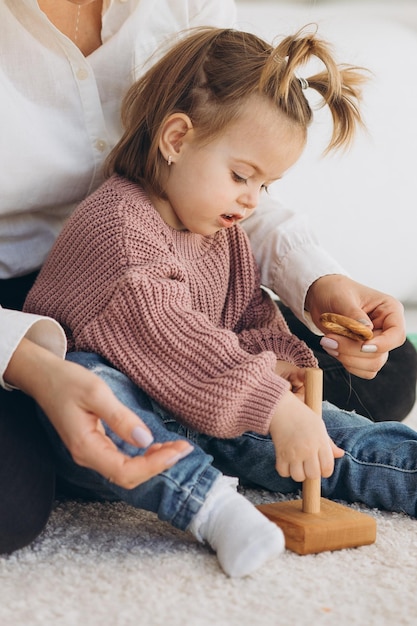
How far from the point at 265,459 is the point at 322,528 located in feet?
0.55

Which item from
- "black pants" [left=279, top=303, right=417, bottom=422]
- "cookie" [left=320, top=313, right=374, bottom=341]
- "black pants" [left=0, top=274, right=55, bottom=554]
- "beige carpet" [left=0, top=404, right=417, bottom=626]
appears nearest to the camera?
"beige carpet" [left=0, top=404, right=417, bottom=626]

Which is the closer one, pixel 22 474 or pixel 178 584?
pixel 178 584

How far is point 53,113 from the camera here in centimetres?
104

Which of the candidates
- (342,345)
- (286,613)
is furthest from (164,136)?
(286,613)

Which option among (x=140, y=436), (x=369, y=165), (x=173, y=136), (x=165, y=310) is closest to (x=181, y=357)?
(x=165, y=310)

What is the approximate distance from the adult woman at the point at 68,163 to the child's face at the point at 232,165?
14 cm

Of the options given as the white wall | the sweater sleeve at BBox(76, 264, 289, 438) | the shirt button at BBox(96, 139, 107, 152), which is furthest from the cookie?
the white wall

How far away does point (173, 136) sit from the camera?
1008mm

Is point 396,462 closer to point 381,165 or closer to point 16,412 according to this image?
point 16,412

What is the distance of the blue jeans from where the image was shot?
0.81 meters

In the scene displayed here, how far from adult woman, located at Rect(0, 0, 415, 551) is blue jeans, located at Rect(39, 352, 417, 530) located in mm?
53

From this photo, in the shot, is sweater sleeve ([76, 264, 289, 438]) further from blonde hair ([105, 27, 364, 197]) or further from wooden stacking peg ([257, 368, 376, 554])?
blonde hair ([105, 27, 364, 197])

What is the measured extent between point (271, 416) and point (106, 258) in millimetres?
255

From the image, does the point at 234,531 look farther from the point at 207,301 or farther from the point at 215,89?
the point at 215,89
